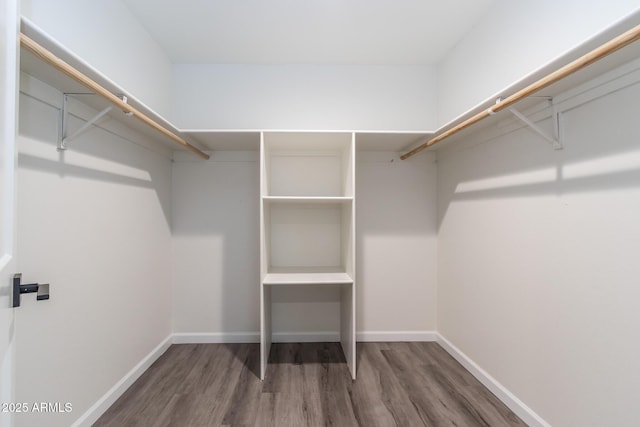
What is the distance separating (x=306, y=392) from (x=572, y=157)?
197cm

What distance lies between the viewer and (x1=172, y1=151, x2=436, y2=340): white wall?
2.54 metres

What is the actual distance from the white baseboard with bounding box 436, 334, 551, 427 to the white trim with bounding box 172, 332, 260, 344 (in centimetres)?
168

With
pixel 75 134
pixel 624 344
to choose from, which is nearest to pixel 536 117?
pixel 624 344

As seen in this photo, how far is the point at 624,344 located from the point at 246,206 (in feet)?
7.94

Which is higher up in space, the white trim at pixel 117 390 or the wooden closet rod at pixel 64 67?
the wooden closet rod at pixel 64 67

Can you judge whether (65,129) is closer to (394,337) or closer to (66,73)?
(66,73)

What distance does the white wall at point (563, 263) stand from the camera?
1.12 m

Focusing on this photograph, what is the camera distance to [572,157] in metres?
1.32

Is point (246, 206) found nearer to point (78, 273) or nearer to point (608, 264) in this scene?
point (78, 273)

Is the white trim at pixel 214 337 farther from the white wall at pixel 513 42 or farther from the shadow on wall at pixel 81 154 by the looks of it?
the white wall at pixel 513 42

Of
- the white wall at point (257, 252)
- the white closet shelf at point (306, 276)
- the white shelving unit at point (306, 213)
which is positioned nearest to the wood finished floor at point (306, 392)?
the white wall at point (257, 252)

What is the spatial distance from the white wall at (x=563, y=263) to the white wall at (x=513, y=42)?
0.96 feet

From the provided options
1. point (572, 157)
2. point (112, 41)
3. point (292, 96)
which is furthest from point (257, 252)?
point (572, 157)

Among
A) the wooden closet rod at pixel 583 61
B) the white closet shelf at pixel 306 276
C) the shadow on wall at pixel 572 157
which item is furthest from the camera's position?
the white closet shelf at pixel 306 276
